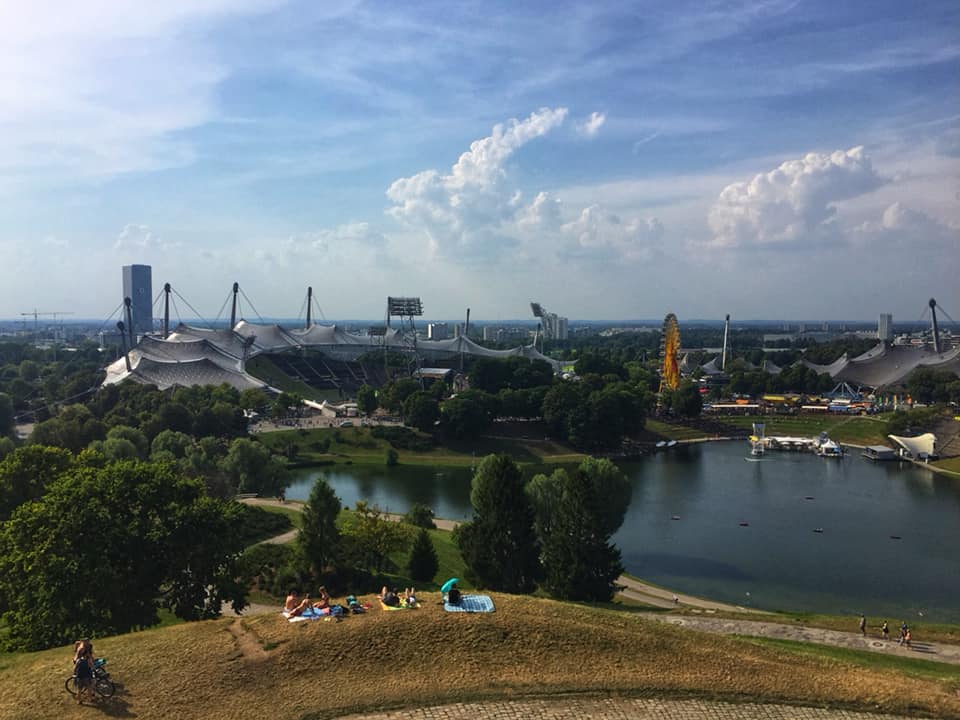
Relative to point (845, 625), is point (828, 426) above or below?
below

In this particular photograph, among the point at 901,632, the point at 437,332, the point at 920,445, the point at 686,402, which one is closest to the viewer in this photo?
the point at 901,632

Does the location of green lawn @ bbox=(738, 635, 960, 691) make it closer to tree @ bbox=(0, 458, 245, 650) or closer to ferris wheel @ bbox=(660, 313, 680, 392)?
tree @ bbox=(0, 458, 245, 650)

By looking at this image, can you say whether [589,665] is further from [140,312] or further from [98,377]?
[140,312]

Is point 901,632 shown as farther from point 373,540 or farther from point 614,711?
point 373,540

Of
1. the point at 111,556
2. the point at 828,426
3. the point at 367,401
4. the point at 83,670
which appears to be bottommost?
the point at 828,426

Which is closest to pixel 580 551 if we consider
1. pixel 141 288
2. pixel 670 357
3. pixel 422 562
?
pixel 422 562

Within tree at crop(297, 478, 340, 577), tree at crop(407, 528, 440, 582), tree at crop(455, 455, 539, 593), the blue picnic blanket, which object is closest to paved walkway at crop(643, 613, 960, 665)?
tree at crop(455, 455, 539, 593)

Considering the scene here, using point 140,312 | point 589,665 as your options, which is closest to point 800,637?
point 589,665
